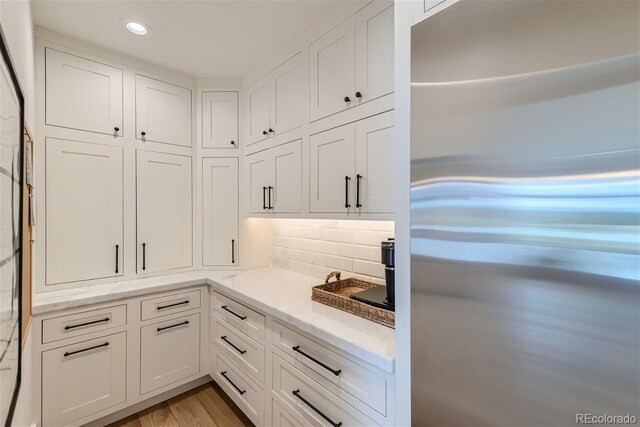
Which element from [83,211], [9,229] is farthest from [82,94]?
[9,229]

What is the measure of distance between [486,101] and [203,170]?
2340 mm

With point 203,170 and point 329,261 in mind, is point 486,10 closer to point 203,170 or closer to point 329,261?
point 329,261

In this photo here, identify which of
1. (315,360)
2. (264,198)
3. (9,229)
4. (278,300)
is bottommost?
(315,360)

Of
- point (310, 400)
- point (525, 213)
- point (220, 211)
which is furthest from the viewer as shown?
point (220, 211)

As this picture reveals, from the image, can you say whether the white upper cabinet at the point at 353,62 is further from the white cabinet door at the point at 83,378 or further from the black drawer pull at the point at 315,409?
the white cabinet door at the point at 83,378

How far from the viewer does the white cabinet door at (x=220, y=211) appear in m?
2.54

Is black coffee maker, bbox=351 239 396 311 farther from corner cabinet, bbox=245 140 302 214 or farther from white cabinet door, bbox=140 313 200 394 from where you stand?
white cabinet door, bbox=140 313 200 394

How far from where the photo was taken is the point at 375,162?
147cm

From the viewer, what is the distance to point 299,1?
163 centimetres

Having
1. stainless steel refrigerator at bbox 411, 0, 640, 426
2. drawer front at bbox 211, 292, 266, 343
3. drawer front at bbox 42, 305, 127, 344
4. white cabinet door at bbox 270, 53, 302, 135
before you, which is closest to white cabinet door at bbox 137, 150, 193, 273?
drawer front at bbox 42, 305, 127, 344

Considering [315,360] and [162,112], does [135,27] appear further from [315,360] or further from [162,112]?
[315,360]

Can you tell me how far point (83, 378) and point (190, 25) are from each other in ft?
7.74

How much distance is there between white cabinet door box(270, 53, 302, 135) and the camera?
1.95 m

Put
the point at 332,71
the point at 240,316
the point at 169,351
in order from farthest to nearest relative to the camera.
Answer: the point at 169,351, the point at 240,316, the point at 332,71
